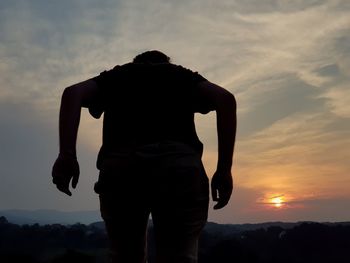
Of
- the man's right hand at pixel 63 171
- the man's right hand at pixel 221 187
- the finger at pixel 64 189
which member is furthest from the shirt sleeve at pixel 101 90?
the man's right hand at pixel 221 187

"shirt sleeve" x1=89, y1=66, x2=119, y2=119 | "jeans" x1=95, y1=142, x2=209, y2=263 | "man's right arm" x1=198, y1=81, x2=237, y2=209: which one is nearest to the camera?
"jeans" x1=95, y1=142, x2=209, y2=263

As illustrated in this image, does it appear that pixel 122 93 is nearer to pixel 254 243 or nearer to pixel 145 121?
pixel 145 121

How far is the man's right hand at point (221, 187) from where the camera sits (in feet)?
12.0

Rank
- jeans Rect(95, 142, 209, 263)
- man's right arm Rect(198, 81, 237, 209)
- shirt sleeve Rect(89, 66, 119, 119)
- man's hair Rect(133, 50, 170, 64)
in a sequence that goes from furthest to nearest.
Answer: man's hair Rect(133, 50, 170, 64)
shirt sleeve Rect(89, 66, 119, 119)
man's right arm Rect(198, 81, 237, 209)
jeans Rect(95, 142, 209, 263)

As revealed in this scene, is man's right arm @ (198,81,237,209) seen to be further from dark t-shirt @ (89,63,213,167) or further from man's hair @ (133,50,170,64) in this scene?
man's hair @ (133,50,170,64)

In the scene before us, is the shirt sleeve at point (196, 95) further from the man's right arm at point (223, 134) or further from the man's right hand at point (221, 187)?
the man's right hand at point (221, 187)

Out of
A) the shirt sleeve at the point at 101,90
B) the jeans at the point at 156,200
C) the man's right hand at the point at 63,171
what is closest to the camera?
the jeans at the point at 156,200

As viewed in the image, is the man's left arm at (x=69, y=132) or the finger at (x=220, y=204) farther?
the finger at (x=220, y=204)

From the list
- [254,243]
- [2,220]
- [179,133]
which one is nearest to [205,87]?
[179,133]

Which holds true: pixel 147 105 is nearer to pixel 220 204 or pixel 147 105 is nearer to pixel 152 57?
pixel 152 57

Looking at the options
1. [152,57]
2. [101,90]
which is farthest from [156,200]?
[152,57]

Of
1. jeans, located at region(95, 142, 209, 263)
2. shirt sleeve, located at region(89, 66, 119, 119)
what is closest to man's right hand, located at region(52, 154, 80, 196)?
jeans, located at region(95, 142, 209, 263)

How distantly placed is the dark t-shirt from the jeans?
11cm

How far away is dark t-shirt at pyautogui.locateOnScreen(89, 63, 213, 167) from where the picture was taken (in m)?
3.58
